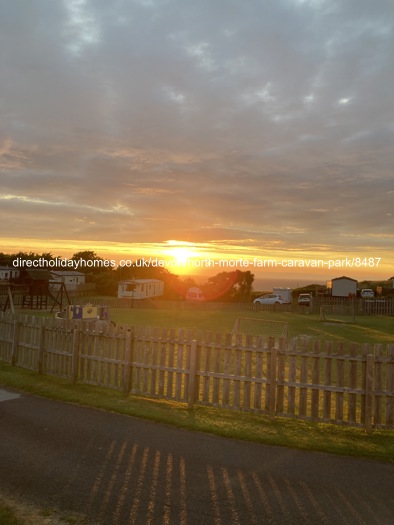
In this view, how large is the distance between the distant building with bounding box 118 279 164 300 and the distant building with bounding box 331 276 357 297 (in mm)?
31182

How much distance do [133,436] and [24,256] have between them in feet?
345

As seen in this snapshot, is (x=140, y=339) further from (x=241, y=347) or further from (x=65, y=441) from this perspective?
(x=65, y=441)

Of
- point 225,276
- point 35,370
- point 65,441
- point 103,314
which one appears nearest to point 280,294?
point 225,276

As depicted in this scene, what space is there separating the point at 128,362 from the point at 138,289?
2399 inches

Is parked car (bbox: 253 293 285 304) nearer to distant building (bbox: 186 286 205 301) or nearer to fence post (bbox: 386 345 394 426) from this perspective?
distant building (bbox: 186 286 205 301)

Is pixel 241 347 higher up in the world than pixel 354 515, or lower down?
higher up

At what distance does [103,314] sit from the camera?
27250mm

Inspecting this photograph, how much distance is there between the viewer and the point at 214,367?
32.6 feet

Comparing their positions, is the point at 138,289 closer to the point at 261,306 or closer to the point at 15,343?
the point at 261,306

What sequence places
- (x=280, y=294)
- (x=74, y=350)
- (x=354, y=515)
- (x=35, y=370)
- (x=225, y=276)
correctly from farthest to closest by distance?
(x=225, y=276) < (x=280, y=294) < (x=35, y=370) < (x=74, y=350) < (x=354, y=515)

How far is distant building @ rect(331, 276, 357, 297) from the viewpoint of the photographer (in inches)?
2650

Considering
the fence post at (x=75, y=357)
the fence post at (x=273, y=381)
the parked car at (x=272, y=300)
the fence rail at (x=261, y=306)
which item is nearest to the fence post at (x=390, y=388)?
the fence post at (x=273, y=381)

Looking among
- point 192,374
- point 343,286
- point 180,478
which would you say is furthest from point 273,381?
point 343,286

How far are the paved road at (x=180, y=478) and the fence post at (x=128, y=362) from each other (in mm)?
2249
